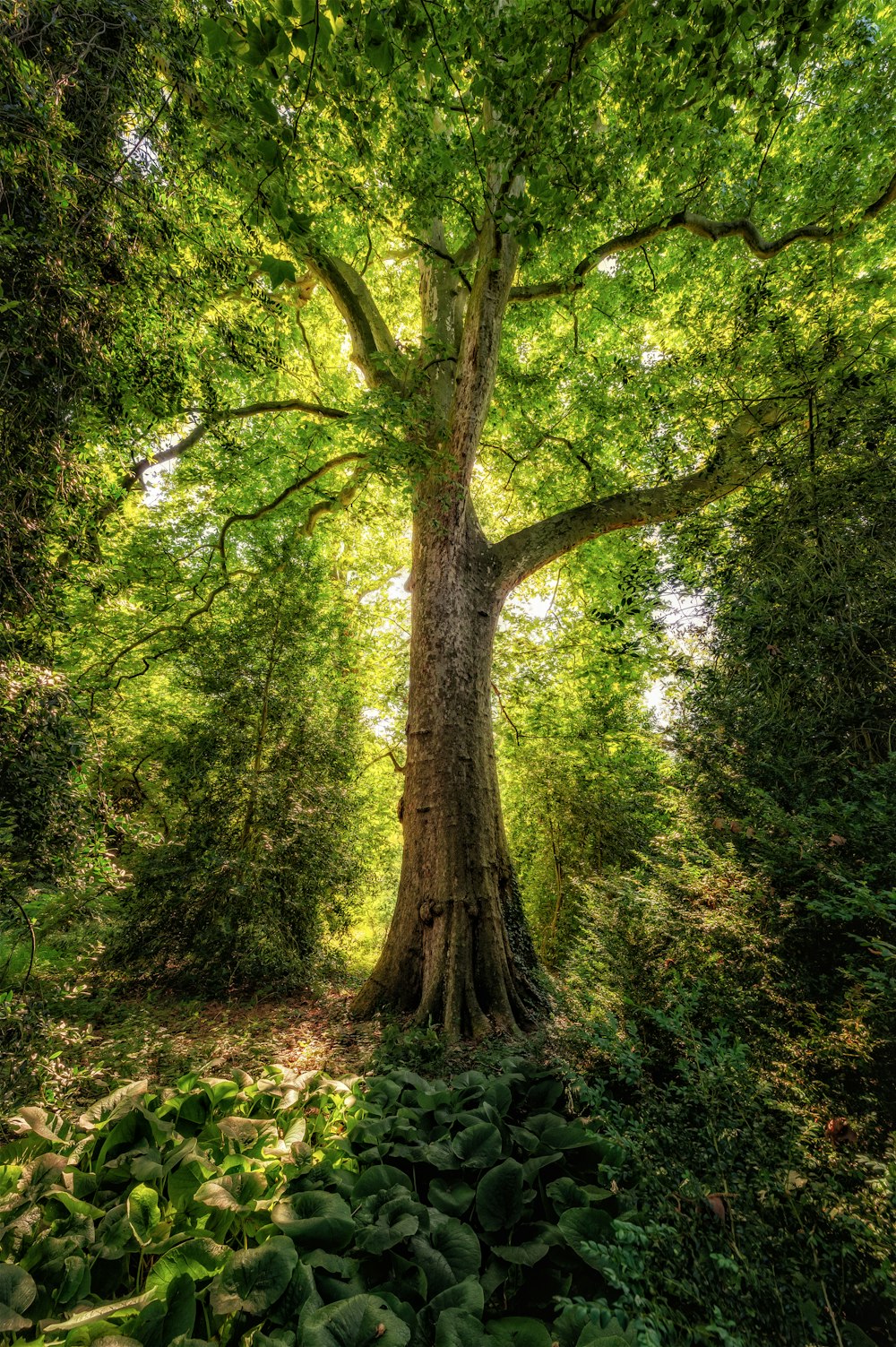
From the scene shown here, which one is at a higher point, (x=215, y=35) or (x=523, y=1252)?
(x=215, y=35)

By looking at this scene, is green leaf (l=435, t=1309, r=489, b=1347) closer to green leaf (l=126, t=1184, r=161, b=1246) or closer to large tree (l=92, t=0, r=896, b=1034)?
green leaf (l=126, t=1184, r=161, b=1246)

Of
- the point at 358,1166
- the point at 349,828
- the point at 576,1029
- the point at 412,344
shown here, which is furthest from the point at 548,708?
the point at 358,1166

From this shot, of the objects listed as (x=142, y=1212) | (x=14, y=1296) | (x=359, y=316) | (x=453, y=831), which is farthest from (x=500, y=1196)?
(x=359, y=316)

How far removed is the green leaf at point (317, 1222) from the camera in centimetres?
169

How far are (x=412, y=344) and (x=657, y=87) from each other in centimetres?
289

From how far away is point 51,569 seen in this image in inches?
107

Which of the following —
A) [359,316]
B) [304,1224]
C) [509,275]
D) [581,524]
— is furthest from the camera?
[359,316]

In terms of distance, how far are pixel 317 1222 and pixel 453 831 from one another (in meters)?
2.90

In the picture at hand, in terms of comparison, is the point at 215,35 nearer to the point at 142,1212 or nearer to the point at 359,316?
the point at 142,1212

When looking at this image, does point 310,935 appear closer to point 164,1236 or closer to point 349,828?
point 349,828

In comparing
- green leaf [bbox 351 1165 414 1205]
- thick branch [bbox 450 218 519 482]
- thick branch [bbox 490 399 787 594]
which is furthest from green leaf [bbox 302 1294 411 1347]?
thick branch [bbox 450 218 519 482]

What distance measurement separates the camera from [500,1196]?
194cm

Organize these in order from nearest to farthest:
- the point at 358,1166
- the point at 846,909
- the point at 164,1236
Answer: the point at 164,1236 < the point at 846,909 < the point at 358,1166

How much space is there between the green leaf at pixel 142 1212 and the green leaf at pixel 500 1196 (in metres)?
1.08
